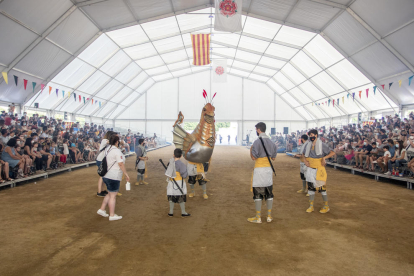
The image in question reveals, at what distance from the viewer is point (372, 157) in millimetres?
8875

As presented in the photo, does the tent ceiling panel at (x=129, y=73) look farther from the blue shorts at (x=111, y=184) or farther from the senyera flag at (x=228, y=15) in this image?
the blue shorts at (x=111, y=184)

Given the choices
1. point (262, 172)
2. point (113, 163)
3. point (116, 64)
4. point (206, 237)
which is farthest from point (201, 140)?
point (116, 64)

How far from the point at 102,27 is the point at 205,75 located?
15945mm

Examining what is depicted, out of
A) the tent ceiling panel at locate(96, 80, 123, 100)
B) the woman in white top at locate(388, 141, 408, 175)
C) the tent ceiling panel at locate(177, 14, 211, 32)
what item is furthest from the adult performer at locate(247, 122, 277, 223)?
the tent ceiling panel at locate(96, 80, 123, 100)

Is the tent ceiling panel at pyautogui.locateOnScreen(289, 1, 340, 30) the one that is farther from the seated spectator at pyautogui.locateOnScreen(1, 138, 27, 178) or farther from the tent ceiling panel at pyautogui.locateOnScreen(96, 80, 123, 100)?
the tent ceiling panel at pyautogui.locateOnScreen(96, 80, 123, 100)

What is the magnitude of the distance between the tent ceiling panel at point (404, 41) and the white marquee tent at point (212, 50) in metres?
0.04

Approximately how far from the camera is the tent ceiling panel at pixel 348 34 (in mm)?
11953

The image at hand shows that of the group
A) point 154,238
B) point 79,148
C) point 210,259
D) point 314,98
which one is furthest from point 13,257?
point 314,98

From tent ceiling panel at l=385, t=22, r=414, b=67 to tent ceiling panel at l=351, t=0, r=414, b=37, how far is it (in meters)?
0.28

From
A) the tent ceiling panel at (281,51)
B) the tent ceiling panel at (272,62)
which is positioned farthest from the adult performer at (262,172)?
the tent ceiling panel at (272,62)

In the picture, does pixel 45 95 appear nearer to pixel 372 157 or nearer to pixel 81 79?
pixel 81 79

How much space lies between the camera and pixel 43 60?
13.0m

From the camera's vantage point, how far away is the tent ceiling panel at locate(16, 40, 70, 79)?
12.1 meters

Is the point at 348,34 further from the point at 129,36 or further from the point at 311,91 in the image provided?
the point at 129,36
